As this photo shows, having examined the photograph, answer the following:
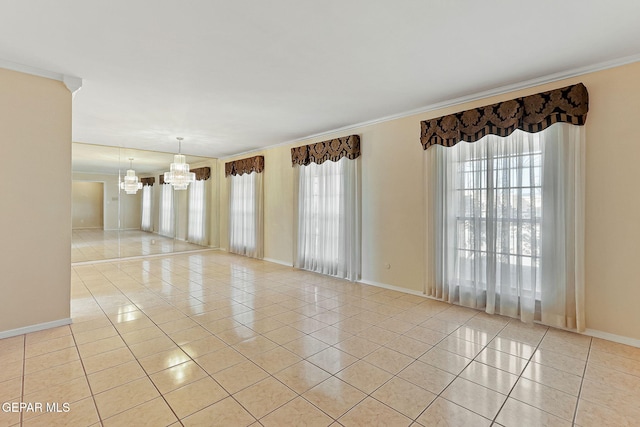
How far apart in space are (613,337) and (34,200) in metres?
6.04

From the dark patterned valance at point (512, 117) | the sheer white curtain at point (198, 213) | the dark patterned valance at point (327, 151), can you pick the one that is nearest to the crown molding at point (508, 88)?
the dark patterned valance at point (512, 117)

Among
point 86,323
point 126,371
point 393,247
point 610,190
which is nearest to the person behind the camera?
point 126,371

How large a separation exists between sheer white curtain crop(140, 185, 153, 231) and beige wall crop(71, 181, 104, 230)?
2.94ft

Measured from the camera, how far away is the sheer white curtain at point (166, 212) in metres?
7.85

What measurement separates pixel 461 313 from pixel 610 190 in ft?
6.54

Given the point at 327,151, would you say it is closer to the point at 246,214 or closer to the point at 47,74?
the point at 246,214

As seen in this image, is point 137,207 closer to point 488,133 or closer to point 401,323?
point 401,323

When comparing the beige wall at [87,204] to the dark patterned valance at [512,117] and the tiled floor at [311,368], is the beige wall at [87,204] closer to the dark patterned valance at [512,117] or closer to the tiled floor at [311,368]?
the tiled floor at [311,368]

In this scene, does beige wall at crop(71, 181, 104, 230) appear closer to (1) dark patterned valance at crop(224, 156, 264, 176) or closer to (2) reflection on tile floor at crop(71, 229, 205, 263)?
(2) reflection on tile floor at crop(71, 229, 205, 263)

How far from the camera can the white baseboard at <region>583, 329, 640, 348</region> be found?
9.04 ft

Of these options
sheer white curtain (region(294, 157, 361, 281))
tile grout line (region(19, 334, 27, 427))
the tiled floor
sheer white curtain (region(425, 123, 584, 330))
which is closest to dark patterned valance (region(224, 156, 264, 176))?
sheer white curtain (region(294, 157, 361, 281))

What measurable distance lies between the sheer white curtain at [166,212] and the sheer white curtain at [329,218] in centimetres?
410

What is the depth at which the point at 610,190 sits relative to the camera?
286 centimetres

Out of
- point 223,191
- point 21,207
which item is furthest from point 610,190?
point 223,191
